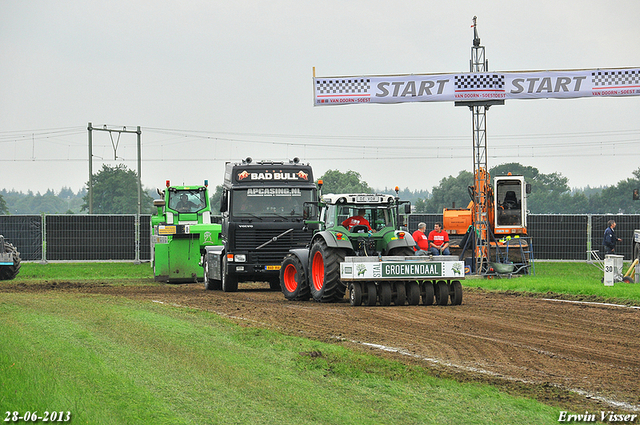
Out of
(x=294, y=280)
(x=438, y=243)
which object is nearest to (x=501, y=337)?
(x=294, y=280)

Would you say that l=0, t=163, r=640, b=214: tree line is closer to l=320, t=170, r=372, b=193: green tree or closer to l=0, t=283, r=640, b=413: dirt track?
l=320, t=170, r=372, b=193: green tree

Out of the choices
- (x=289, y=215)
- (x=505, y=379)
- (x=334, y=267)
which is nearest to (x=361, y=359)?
(x=505, y=379)

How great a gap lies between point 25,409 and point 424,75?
20376 millimetres

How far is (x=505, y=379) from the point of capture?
820 cm

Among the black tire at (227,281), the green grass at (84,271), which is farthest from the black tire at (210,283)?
the green grass at (84,271)

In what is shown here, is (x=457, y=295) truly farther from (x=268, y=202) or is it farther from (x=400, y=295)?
(x=268, y=202)

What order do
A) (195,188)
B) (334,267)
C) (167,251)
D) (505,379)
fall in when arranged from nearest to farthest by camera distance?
(505,379) < (334,267) < (167,251) < (195,188)

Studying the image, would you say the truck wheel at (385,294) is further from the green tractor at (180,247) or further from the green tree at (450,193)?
the green tree at (450,193)

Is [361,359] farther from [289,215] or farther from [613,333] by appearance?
[289,215]

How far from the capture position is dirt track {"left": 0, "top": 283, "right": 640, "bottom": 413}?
8039 mm

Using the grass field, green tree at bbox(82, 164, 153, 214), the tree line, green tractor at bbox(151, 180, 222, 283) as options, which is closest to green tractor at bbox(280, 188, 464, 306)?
the grass field

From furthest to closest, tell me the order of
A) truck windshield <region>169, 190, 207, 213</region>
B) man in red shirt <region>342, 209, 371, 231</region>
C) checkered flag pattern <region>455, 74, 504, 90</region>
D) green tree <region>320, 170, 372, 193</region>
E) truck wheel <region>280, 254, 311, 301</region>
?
green tree <region>320, 170, 372, 193</region>
truck windshield <region>169, 190, 207, 213</region>
checkered flag pattern <region>455, 74, 504, 90</region>
truck wheel <region>280, 254, 311, 301</region>
man in red shirt <region>342, 209, 371, 231</region>

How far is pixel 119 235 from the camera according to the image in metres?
35.9

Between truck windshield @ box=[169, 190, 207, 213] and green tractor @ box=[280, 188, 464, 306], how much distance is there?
9298mm
